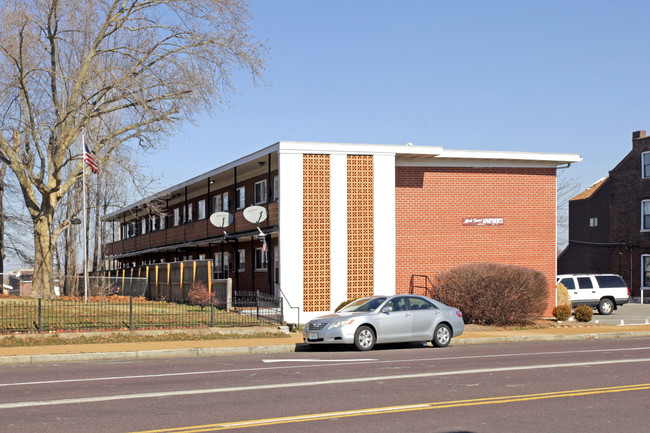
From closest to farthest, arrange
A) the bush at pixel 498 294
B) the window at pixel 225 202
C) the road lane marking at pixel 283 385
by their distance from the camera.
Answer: the road lane marking at pixel 283 385
the bush at pixel 498 294
the window at pixel 225 202

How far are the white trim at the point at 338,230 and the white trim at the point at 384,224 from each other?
1126 millimetres

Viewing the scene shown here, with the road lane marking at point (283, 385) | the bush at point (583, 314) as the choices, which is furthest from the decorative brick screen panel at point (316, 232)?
the road lane marking at point (283, 385)

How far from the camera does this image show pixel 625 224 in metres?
52.1

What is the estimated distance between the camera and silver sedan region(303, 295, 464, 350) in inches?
741

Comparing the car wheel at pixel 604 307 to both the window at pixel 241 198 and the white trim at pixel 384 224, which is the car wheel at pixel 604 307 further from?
the window at pixel 241 198

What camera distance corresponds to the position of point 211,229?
1388 inches

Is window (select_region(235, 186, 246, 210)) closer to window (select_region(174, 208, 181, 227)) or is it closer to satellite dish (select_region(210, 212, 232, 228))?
satellite dish (select_region(210, 212, 232, 228))

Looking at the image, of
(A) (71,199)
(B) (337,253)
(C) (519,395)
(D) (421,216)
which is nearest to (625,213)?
(D) (421,216)

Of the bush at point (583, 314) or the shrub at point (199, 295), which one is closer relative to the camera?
the shrub at point (199, 295)

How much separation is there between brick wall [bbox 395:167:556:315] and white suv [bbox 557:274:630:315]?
21.0 ft

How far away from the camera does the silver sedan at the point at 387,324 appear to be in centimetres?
1881

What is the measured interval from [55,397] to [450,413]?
18.9 feet

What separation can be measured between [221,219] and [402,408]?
2282 centimetres

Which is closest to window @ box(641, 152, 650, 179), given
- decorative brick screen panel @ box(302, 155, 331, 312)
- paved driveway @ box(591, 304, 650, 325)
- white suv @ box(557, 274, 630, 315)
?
paved driveway @ box(591, 304, 650, 325)
